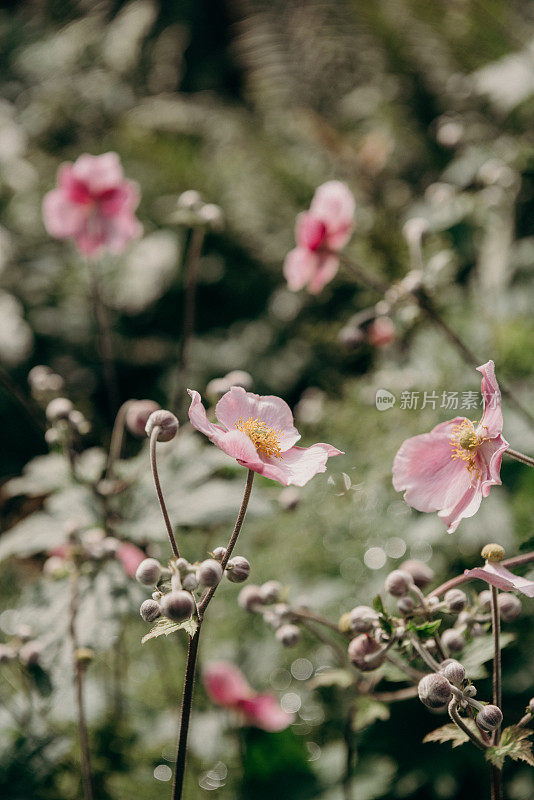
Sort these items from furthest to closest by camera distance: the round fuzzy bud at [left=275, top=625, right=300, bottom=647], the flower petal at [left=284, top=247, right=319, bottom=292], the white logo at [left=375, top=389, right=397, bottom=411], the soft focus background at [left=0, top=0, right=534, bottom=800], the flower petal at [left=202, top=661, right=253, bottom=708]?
the flower petal at [left=284, top=247, right=319, bottom=292] → the flower petal at [left=202, top=661, right=253, bottom=708] → the soft focus background at [left=0, top=0, right=534, bottom=800] → the white logo at [left=375, top=389, right=397, bottom=411] → the round fuzzy bud at [left=275, top=625, right=300, bottom=647]

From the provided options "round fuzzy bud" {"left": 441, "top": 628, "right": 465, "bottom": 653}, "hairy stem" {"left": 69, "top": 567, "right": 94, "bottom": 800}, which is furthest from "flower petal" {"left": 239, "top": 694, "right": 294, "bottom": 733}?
"round fuzzy bud" {"left": 441, "top": 628, "right": 465, "bottom": 653}

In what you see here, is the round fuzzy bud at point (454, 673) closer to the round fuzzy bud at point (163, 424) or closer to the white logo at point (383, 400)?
the round fuzzy bud at point (163, 424)

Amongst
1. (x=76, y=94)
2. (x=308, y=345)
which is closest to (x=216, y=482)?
(x=308, y=345)

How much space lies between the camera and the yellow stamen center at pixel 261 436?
0.60m

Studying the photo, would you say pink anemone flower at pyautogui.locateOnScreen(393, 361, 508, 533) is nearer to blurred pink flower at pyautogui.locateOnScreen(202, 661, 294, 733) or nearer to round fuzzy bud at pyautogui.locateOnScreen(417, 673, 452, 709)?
round fuzzy bud at pyautogui.locateOnScreen(417, 673, 452, 709)

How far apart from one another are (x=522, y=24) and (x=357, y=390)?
7.76 ft

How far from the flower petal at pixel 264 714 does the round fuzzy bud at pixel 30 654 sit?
0.44 meters

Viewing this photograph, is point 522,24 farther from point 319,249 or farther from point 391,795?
point 391,795

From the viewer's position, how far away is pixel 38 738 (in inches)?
35.4

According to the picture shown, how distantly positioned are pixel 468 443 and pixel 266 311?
2079 millimetres

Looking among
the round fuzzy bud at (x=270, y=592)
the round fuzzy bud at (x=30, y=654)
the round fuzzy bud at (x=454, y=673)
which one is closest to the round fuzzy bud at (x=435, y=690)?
the round fuzzy bud at (x=454, y=673)

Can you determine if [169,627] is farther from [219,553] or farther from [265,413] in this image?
[265,413]

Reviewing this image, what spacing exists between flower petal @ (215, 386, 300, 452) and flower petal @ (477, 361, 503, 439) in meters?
0.18

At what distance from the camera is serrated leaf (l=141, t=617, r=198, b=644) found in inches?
17.7
